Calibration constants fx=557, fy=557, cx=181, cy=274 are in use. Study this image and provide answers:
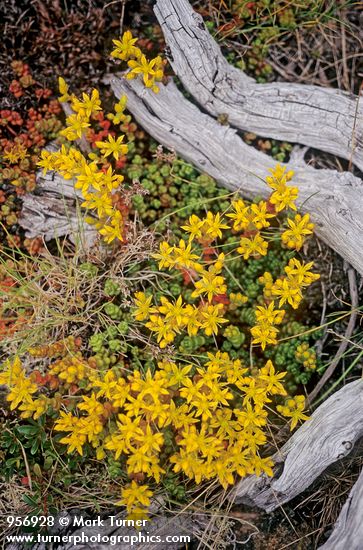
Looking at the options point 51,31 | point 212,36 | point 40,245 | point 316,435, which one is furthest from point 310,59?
point 316,435

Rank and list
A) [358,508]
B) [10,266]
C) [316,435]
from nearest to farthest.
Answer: [358,508] → [316,435] → [10,266]

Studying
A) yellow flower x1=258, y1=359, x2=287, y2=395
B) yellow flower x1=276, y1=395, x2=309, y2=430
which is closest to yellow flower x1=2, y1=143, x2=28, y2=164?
yellow flower x1=258, y1=359, x2=287, y2=395

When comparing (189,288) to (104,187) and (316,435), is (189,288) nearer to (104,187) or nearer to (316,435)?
(104,187)

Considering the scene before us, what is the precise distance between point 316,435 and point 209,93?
104 inches

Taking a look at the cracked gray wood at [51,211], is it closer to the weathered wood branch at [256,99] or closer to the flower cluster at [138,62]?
the flower cluster at [138,62]

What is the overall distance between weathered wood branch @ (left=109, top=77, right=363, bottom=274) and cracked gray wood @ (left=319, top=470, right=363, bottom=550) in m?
1.54

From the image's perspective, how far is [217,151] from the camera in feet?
14.0

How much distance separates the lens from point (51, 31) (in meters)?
4.52

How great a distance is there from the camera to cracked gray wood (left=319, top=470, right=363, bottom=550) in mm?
3465

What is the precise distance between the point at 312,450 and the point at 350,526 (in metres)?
0.50

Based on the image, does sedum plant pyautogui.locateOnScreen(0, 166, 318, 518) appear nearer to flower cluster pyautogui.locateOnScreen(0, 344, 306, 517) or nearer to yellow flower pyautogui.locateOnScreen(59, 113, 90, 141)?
flower cluster pyautogui.locateOnScreen(0, 344, 306, 517)

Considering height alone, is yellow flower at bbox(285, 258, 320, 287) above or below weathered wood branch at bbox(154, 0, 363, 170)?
below

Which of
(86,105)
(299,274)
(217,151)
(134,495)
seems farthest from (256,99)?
(134,495)

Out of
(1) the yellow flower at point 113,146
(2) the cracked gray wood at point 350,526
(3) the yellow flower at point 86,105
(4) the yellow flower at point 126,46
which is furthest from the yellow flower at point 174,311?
(4) the yellow flower at point 126,46
